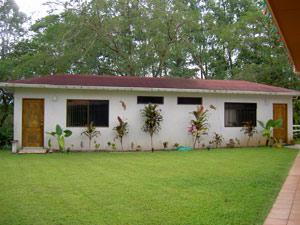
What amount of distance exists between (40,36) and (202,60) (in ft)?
41.8

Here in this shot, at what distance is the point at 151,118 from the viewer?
13.2 metres

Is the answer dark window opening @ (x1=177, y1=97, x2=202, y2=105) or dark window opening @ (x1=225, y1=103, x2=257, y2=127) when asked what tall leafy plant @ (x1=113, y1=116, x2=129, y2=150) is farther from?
dark window opening @ (x1=225, y1=103, x2=257, y2=127)

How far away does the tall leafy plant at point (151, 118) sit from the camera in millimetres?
13250

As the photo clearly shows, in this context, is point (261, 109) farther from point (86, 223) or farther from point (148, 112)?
point (86, 223)

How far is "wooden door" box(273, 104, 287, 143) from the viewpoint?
15.7 meters

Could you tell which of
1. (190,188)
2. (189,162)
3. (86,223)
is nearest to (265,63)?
(189,162)

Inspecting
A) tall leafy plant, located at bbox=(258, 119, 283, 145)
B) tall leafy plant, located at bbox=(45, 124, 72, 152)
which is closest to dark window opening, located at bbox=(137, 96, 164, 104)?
tall leafy plant, located at bbox=(45, 124, 72, 152)

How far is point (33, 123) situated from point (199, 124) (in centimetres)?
656

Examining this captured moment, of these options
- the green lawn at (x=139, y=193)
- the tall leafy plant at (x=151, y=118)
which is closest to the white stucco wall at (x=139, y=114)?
the tall leafy plant at (x=151, y=118)

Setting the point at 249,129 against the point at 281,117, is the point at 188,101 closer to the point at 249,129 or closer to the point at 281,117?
the point at 249,129

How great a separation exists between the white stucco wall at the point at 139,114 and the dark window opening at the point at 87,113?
0.18 m

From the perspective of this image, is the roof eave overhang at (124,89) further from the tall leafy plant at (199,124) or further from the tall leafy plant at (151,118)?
the tall leafy plant at (199,124)

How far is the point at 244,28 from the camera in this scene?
23484mm

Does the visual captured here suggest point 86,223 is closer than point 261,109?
Yes
